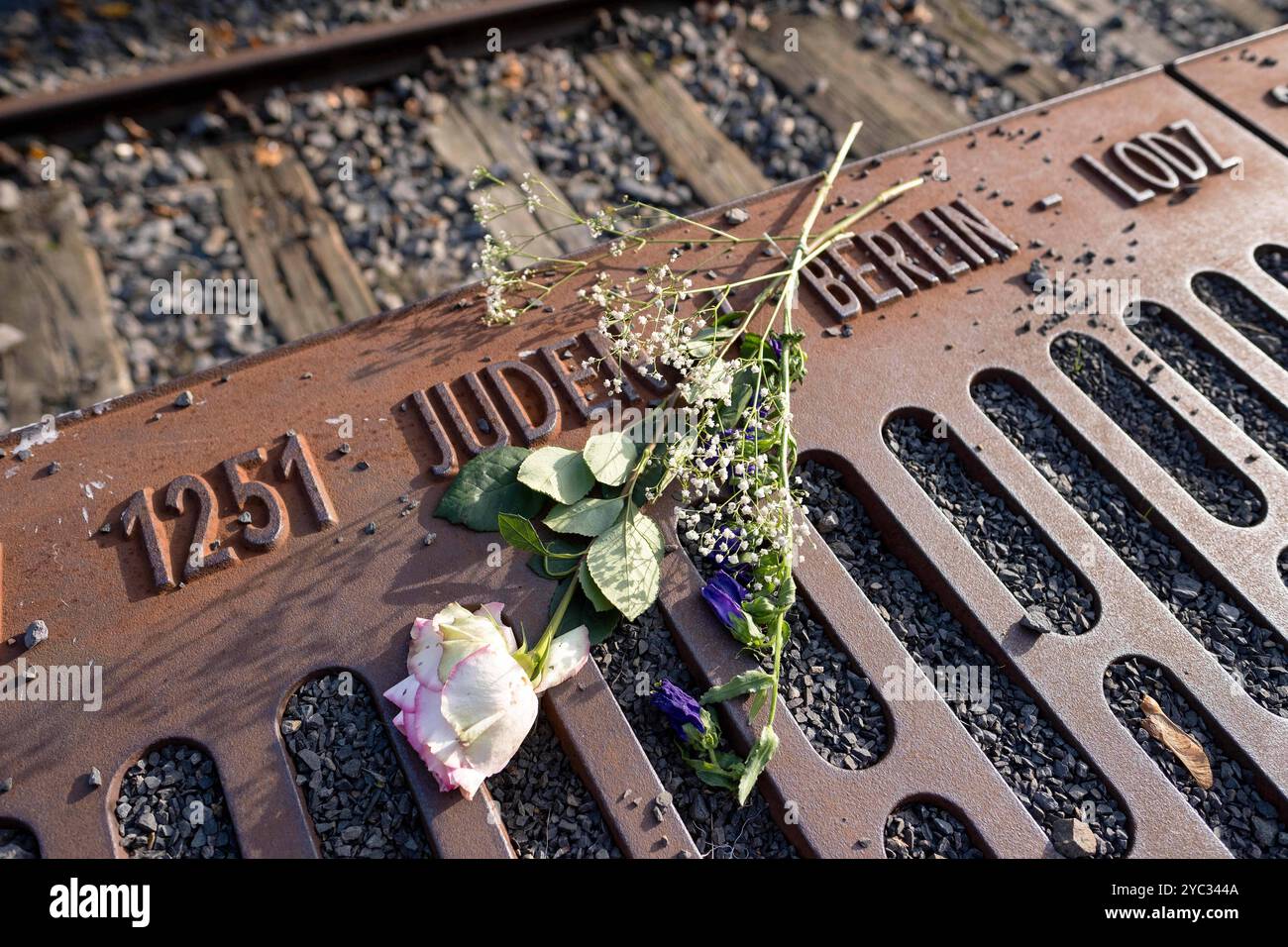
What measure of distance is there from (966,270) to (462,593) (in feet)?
5.59

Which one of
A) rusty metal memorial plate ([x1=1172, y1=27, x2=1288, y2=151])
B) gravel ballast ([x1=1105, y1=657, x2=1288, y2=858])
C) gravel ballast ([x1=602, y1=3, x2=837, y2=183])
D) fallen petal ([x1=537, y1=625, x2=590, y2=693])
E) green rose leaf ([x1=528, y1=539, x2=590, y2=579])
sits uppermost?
gravel ballast ([x1=602, y1=3, x2=837, y2=183])

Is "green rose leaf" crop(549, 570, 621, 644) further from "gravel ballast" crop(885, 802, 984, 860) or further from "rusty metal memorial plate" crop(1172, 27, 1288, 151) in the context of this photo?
"rusty metal memorial plate" crop(1172, 27, 1288, 151)

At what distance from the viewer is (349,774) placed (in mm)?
2051

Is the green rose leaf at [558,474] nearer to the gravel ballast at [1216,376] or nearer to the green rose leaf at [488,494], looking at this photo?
the green rose leaf at [488,494]

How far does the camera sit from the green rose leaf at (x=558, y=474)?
2285mm

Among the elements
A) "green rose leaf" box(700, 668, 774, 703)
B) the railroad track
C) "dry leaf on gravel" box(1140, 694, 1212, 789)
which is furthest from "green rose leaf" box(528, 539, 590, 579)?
the railroad track

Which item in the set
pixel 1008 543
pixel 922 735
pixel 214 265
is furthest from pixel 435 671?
pixel 214 265

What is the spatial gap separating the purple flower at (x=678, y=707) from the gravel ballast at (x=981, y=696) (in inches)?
20.7

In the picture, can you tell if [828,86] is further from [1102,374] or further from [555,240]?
[1102,374]

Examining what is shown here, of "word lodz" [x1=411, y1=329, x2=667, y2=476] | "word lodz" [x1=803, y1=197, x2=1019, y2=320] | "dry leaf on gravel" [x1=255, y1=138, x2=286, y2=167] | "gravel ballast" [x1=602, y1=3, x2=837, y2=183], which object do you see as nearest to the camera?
"word lodz" [x1=411, y1=329, x2=667, y2=476]

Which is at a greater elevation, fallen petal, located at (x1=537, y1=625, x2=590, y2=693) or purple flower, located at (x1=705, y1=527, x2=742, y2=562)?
purple flower, located at (x1=705, y1=527, x2=742, y2=562)

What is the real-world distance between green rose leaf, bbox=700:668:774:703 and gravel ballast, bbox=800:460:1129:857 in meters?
0.40

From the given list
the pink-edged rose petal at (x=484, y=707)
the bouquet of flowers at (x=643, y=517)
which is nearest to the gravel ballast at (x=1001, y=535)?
the bouquet of flowers at (x=643, y=517)

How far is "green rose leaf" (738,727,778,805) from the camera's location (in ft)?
6.47
